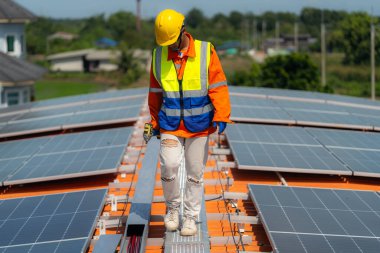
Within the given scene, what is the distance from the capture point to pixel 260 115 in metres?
13.9

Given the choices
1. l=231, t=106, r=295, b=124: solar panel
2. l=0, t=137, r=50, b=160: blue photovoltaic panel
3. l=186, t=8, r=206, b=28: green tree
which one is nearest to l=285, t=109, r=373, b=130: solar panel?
l=231, t=106, r=295, b=124: solar panel

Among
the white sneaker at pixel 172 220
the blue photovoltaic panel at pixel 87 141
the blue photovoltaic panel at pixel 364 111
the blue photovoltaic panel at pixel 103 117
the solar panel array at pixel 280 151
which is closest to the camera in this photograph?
the white sneaker at pixel 172 220

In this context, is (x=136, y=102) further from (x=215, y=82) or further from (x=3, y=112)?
(x=215, y=82)

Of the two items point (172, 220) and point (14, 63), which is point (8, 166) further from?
point (14, 63)

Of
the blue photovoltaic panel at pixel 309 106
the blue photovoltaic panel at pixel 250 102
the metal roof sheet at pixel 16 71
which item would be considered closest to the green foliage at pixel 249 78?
the metal roof sheet at pixel 16 71

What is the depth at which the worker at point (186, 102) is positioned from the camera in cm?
621

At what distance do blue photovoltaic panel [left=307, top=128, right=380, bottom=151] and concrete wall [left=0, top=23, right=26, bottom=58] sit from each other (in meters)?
23.9

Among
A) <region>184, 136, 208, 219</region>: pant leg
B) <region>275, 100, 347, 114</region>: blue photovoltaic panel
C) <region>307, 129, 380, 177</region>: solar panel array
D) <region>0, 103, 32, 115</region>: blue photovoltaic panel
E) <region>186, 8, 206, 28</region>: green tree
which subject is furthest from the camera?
<region>186, 8, 206, 28</region>: green tree

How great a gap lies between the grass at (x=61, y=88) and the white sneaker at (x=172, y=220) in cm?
4868

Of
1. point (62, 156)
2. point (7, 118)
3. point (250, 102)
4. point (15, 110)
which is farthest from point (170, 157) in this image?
point (15, 110)

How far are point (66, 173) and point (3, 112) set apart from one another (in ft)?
31.5

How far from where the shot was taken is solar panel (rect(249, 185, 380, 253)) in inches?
243

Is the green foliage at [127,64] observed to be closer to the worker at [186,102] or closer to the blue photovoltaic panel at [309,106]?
the blue photovoltaic panel at [309,106]

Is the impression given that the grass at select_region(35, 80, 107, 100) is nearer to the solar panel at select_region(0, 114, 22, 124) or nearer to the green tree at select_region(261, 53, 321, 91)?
the green tree at select_region(261, 53, 321, 91)
